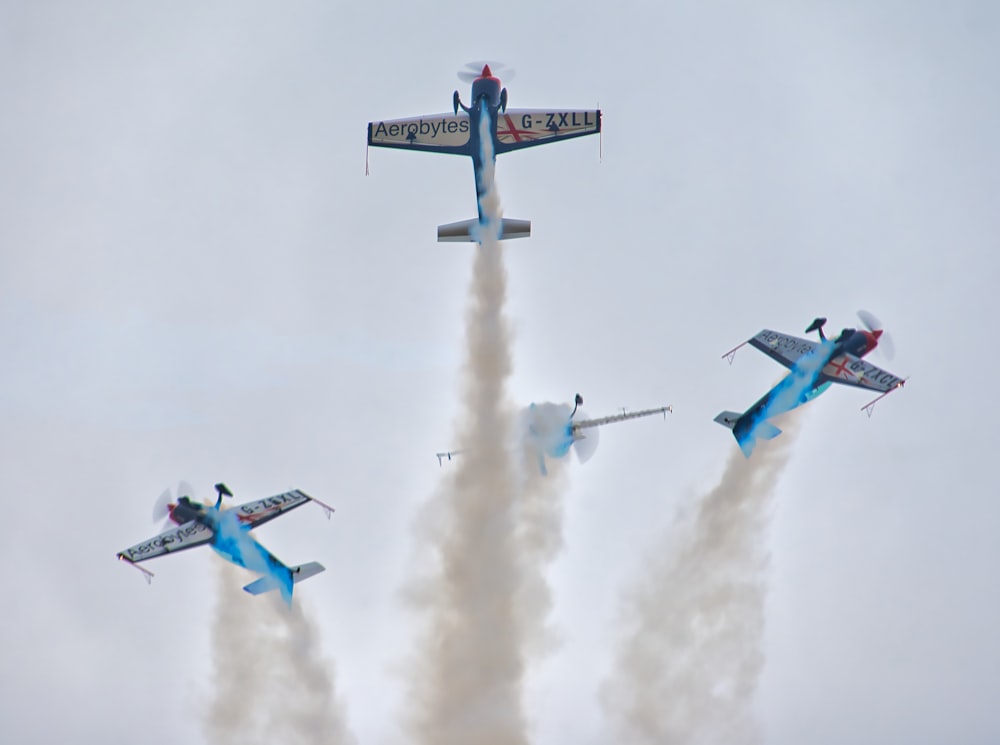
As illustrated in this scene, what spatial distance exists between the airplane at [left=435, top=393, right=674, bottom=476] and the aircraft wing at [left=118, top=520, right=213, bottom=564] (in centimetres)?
1014

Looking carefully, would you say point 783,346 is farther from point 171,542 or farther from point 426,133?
point 171,542

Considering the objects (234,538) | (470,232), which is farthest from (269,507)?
(470,232)

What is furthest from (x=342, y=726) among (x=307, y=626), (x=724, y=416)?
(x=724, y=416)

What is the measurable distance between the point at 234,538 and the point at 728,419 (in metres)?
20.6

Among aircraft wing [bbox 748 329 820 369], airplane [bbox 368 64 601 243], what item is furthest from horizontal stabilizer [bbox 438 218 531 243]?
aircraft wing [bbox 748 329 820 369]

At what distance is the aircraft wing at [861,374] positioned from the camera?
399 ft

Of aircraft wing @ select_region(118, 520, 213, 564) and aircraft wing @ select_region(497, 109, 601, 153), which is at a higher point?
aircraft wing @ select_region(497, 109, 601, 153)

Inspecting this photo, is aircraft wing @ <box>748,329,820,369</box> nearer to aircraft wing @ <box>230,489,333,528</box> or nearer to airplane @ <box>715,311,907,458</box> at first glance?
airplane @ <box>715,311,907,458</box>

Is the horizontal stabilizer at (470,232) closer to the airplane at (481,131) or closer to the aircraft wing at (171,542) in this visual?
the airplane at (481,131)

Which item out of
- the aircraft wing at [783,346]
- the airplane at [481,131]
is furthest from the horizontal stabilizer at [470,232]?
the aircraft wing at [783,346]

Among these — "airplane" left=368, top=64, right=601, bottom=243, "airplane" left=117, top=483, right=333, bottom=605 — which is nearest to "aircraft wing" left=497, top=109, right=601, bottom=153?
"airplane" left=368, top=64, right=601, bottom=243

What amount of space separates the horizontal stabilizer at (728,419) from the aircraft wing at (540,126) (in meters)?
12.8

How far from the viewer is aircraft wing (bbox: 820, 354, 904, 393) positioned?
12175 centimetres

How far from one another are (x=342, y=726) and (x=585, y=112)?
27.2 meters
